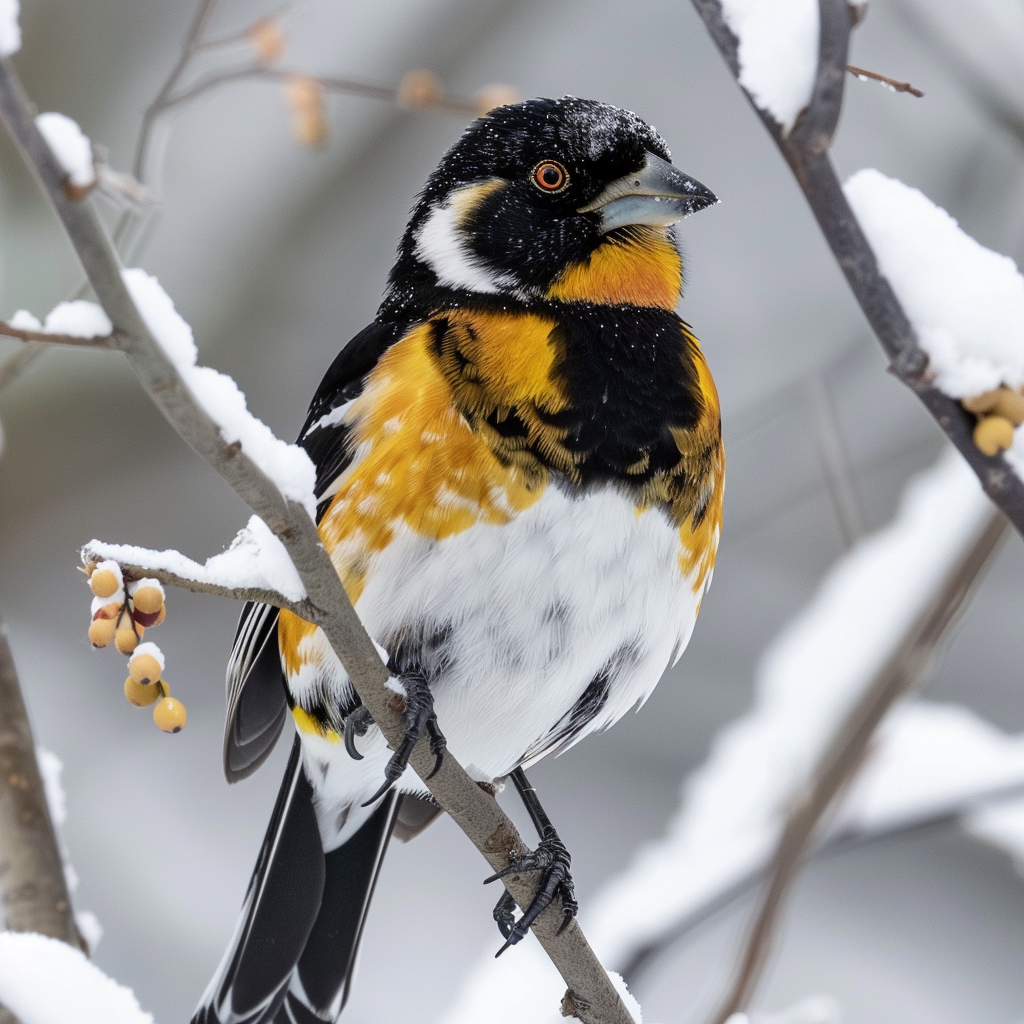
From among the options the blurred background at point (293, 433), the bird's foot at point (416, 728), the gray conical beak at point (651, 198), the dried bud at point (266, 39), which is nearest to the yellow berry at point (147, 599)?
the bird's foot at point (416, 728)

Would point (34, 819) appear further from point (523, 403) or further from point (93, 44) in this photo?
point (93, 44)

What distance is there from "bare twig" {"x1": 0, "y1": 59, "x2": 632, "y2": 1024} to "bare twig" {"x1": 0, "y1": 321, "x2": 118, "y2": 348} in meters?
0.02

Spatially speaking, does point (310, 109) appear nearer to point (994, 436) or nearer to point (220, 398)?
point (220, 398)

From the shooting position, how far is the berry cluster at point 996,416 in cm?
106

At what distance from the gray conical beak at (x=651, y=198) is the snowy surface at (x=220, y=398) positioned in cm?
123

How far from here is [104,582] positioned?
1.34 m

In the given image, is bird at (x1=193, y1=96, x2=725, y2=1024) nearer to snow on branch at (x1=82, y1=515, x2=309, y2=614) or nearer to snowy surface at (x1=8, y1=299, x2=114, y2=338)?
snow on branch at (x1=82, y1=515, x2=309, y2=614)

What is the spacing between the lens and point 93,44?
21.6 feet

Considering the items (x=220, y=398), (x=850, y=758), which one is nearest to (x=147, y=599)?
(x=220, y=398)

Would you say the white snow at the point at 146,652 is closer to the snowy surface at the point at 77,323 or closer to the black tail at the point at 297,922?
the snowy surface at the point at 77,323

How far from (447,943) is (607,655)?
4.35 m

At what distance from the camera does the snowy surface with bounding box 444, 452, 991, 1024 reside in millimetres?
2342

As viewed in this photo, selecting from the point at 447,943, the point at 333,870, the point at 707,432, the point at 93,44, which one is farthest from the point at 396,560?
the point at 93,44

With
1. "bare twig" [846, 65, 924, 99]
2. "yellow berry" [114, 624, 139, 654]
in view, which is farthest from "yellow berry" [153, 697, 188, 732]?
"bare twig" [846, 65, 924, 99]
